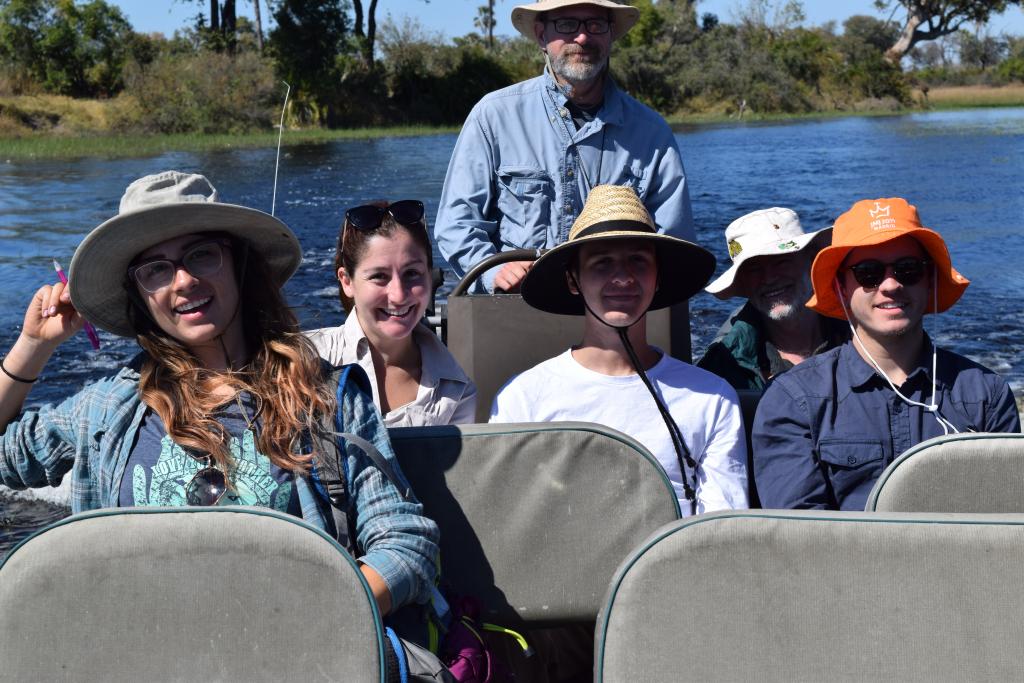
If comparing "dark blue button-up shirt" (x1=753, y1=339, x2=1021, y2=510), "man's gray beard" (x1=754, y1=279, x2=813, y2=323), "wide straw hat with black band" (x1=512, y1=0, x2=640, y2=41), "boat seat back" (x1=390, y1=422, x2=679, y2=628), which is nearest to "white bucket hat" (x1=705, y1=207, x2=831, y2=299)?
"man's gray beard" (x1=754, y1=279, x2=813, y2=323)

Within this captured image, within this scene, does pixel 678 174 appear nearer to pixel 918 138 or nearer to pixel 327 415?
pixel 327 415

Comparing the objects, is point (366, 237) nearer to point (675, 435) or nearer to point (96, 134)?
point (675, 435)

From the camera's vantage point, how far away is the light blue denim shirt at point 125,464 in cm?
201

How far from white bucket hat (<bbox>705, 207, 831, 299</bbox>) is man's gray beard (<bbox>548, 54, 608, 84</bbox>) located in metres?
0.65

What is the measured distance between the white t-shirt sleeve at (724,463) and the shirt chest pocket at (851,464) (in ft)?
0.59

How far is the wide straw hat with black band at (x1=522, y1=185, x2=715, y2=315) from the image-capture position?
106 inches

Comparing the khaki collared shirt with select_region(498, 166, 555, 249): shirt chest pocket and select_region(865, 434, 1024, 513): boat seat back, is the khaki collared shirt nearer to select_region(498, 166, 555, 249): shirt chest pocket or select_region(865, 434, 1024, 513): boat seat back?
select_region(498, 166, 555, 249): shirt chest pocket

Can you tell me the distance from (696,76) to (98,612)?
4091 cm

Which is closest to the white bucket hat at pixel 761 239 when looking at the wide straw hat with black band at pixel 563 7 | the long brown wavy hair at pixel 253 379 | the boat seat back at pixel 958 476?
the wide straw hat with black band at pixel 563 7

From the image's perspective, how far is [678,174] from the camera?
3871 millimetres

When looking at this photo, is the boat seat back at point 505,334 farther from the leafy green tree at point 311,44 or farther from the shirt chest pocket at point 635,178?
the leafy green tree at point 311,44

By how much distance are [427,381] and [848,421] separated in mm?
977

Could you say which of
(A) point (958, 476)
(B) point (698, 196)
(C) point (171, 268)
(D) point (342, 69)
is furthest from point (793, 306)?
(D) point (342, 69)

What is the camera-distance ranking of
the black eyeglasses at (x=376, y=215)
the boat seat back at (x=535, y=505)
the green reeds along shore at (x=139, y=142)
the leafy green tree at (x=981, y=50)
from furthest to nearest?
1. the leafy green tree at (x=981, y=50)
2. the green reeds along shore at (x=139, y=142)
3. the black eyeglasses at (x=376, y=215)
4. the boat seat back at (x=535, y=505)
